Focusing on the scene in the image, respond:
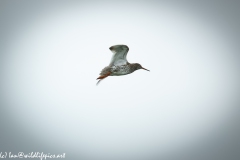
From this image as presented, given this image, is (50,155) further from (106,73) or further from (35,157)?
(106,73)

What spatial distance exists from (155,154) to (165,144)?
15 cm

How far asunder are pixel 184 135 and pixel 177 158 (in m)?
0.26

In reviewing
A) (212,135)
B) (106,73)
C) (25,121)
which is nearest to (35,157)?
(25,121)

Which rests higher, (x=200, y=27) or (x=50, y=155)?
(x=200, y=27)

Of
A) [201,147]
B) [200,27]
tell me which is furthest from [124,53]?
[200,27]

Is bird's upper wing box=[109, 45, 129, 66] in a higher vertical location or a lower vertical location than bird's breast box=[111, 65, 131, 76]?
higher

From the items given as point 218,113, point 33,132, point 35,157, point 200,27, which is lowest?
point 35,157

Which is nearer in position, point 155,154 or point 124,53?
point 124,53

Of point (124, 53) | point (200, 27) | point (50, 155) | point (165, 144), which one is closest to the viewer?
point (124, 53)

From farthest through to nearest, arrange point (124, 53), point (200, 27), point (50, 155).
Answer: point (200, 27) < point (50, 155) < point (124, 53)

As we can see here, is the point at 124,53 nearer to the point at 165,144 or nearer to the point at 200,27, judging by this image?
the point at 165,144

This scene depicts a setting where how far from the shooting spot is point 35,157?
3227 mm

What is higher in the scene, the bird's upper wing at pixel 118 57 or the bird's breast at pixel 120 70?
the bird's upper wing at pixel 118 57

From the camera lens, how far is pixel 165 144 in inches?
139
